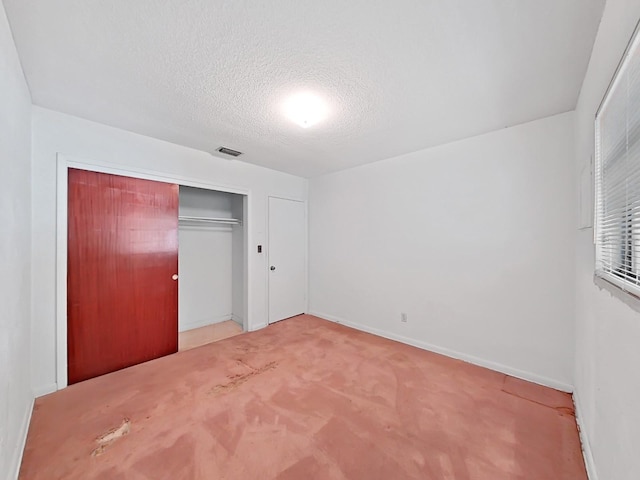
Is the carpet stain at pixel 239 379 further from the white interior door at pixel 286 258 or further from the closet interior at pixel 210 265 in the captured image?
the white interior door at pixel 286 258

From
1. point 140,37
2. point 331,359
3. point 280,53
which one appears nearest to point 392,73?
point 280,53

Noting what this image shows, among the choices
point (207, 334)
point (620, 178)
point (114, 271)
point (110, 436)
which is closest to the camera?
point (620, 178)

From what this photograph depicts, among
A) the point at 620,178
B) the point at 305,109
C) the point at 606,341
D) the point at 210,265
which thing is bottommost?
the point at 606,341

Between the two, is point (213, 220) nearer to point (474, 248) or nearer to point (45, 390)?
point (45, 390)

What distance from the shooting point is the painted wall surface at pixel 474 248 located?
2285 millimetres

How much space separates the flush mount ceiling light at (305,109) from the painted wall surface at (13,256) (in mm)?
1596

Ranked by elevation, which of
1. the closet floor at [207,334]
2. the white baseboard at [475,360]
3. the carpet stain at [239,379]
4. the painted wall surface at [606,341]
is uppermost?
the painted wall surface at [606,341]

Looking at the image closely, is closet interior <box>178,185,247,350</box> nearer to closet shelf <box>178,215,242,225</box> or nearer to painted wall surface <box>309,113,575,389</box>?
closet shelf <box>178,215,242,225</box>

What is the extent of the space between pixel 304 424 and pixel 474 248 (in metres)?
2.38

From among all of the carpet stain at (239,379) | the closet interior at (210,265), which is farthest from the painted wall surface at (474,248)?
the closet interior at (210,265)

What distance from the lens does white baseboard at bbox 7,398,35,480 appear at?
54.2 inches

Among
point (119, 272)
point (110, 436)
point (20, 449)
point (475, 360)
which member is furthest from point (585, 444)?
point (119, 272)

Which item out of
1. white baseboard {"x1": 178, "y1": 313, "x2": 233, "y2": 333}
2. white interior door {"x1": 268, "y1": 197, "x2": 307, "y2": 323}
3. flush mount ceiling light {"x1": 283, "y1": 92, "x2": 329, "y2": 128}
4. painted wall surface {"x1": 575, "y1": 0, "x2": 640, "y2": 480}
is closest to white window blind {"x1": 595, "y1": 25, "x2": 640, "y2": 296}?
painted wall surface {"x1": 575, "y1": 0, "x2": 640, "y2": 480}

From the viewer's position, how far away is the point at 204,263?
12.9 ft
